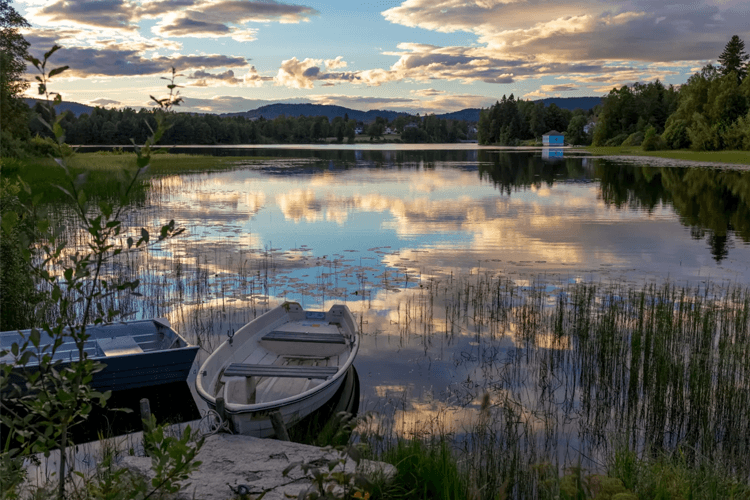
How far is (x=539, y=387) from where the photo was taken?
Result: 9328 mm

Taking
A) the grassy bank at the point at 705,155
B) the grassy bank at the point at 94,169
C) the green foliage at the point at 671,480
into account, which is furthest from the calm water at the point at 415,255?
the grassy bank at the point at 705,155

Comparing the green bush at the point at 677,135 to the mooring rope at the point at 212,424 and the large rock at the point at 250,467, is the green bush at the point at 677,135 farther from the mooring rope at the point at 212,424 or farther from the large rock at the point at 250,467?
the large rock at the point at 250,467

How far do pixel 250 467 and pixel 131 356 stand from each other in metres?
3.92

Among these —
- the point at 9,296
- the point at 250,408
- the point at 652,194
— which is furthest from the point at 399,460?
the point at 652,194

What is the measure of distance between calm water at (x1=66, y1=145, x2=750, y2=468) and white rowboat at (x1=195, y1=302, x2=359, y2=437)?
75 cm

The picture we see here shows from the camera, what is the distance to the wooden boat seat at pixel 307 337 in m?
10.5

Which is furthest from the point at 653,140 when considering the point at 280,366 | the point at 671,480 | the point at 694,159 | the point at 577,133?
the point at 671,480

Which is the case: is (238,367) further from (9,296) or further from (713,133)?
(713,133)

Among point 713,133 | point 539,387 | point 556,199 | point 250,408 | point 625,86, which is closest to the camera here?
point 250,408

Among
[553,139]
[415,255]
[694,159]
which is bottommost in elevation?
[415,255]

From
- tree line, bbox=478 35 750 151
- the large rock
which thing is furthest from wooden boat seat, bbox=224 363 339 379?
tree line, bbox=478 35 750 151

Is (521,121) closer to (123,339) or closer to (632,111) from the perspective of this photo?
(632,111)

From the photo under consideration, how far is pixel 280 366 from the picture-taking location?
8969mm

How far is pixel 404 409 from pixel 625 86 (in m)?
123
